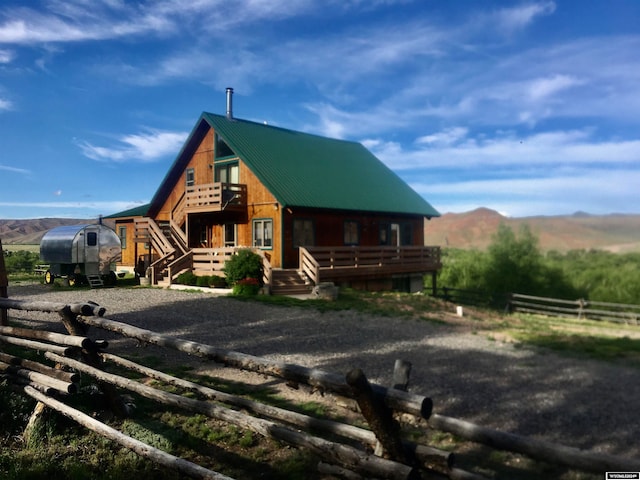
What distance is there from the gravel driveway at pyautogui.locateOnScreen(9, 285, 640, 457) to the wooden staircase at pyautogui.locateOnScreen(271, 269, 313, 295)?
280 centimetres

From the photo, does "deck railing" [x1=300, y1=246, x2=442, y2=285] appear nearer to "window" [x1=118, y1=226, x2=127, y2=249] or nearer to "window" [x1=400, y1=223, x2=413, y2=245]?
"window" [x1=400, y1=223, x2=413, y2=245]

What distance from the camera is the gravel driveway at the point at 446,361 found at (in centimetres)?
687

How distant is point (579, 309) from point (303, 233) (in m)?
14.3

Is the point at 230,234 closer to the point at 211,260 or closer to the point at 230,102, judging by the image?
the point at 211,260

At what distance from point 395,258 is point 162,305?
13885 mm

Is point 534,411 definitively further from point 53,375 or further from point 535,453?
point 53,375

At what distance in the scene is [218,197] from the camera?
24.2 meters

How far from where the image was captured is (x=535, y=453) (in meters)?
3.27

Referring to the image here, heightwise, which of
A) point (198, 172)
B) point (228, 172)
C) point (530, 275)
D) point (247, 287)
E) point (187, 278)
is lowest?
point (530, 275)

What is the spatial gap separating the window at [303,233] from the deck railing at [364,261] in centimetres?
109

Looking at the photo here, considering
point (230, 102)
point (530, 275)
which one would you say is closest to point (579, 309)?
point (530, 275)

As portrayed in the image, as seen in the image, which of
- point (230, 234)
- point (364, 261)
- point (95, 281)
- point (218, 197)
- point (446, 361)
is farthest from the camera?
point (230, 234)

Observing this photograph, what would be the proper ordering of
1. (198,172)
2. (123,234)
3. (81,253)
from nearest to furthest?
(81,253) → (198,172) → (123,234)

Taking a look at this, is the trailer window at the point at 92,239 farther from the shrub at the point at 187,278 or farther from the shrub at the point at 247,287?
the shrub at the point at 247,287
